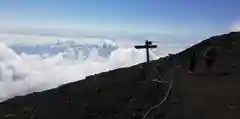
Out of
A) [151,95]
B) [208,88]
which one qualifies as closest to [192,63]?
[208,88]

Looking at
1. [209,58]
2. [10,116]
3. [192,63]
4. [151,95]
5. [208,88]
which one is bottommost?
[10,116]

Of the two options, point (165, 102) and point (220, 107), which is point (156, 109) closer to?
point (165, 102)

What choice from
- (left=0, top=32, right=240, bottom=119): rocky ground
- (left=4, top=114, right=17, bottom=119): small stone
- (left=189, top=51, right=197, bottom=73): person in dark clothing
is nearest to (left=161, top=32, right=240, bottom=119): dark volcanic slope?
(left=0, top=32, right=240, bottom=119): rocky ground

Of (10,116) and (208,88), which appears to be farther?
(10,116)

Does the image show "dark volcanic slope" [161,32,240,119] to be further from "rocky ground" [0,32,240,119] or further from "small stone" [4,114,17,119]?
"small stone" [4,114,17,119]

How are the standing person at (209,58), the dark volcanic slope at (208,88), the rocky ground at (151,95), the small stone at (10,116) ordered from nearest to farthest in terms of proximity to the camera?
the dark volcanic slope at (208,88) → the rocky ground at (151,95) → the small stone at (10,116) → the standing person at (209,58)

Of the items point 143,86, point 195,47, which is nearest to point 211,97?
point 143,86

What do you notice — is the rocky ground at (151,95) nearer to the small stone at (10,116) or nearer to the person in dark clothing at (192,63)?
the small stone at (10,116)

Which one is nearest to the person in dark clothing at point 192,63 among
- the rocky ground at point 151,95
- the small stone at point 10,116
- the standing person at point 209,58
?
the rocky ground at point 151,95

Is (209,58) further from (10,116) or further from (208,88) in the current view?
(10,116)

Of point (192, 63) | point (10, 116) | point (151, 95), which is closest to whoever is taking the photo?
point (151, 95)
